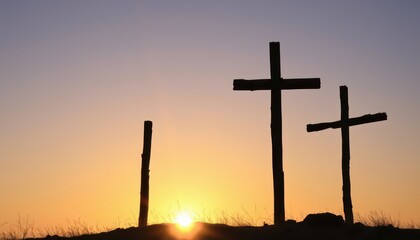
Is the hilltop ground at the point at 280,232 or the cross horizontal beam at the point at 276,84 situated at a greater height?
the cross horizontal beam at the point at 276,84

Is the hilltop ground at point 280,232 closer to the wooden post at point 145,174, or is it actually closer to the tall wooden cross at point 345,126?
the wooden post at point 145,174

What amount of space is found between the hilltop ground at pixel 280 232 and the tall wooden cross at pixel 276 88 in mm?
1249

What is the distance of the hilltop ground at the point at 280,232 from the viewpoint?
601 inches

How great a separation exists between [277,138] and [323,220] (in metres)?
2.66

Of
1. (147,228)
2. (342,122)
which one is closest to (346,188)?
(342,122)

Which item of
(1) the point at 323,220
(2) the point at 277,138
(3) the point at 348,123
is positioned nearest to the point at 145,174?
(2) the point at 277,138

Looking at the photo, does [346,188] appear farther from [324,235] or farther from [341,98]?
[324,235]

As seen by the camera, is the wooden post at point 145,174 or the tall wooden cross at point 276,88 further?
the wooden post at point 145,174

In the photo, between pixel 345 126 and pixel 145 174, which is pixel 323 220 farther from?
pixel 145 174

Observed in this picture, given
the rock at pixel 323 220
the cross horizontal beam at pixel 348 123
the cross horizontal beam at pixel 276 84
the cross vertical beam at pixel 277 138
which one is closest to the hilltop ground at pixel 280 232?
the rock at pixel 323 220

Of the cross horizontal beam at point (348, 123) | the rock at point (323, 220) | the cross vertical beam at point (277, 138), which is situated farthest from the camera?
the cross horizontal beam at point (348, 123)

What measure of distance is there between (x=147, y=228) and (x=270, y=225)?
2.99 meters

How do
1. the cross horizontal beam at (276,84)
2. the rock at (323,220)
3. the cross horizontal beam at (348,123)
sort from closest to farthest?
the rock at (323,220)
the cross horizontal beam at (276,84)
the cross horizontal beam at (348,123)

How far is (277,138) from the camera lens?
1777cm
